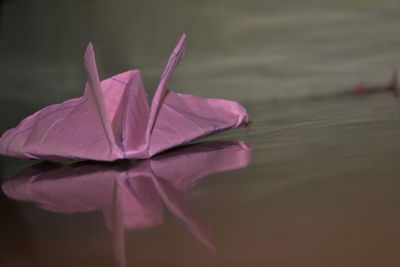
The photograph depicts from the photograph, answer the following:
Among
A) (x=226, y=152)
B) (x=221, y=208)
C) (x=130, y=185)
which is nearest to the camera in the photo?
(x=221, y=208)

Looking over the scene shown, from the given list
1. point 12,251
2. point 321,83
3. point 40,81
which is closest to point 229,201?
point 12,251

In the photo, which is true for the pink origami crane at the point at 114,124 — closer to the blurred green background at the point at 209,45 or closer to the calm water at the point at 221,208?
the calm water at the point at 221,208

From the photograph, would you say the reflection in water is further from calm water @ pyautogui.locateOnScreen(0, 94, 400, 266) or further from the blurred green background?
the blurred green background

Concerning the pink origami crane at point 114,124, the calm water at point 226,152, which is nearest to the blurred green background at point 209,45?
the calm water at point 226,152

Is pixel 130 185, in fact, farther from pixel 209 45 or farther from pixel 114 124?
pixel 209 45

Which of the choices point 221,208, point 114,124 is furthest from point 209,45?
point 221,208

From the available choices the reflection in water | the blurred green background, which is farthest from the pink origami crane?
the blurred green background
